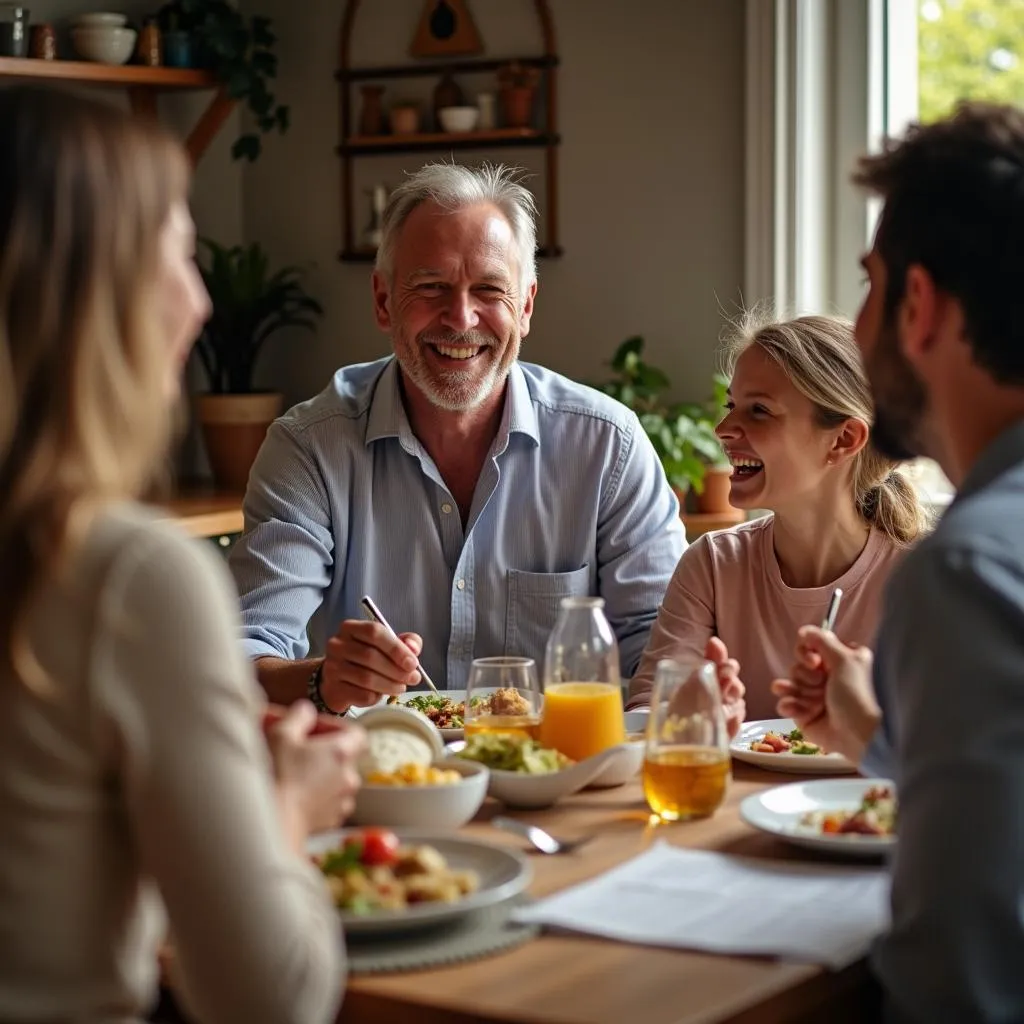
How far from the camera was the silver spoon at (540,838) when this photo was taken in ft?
5.60

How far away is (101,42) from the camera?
4.43m

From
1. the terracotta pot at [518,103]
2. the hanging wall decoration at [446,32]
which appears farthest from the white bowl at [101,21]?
the terracotta pot at [518,103]

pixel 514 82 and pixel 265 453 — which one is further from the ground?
pixel 514 82

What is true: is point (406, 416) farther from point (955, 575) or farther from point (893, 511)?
point (955, 575)

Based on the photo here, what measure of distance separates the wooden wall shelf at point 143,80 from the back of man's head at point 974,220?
10.3 ft

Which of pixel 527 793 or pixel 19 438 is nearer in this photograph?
pixel 19 438

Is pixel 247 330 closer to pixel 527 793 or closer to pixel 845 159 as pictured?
pixel 845 159

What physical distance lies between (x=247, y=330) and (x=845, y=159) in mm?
1797

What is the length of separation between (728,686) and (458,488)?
0.95 meters

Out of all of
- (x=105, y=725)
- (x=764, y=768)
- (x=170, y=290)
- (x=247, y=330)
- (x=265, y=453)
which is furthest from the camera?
(x=247, y=330)

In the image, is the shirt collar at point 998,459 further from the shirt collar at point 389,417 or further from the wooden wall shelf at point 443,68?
the wooden wall shelf at point 443,68

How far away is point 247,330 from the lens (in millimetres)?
4816

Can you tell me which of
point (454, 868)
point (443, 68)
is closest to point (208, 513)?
point (443, 68)

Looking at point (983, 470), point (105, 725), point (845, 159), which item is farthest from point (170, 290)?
point (845, 159)
